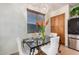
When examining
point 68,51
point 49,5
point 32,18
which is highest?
point 49,5

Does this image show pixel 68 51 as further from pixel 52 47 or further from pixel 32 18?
pixel 32 18

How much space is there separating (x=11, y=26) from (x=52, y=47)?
0.68 metres

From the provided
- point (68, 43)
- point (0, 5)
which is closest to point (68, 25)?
point (68, 43)

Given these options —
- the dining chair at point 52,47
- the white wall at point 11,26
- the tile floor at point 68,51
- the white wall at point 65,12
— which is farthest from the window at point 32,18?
the tile floor at point 68,51

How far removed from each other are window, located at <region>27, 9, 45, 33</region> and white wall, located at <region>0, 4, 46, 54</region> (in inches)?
1.8

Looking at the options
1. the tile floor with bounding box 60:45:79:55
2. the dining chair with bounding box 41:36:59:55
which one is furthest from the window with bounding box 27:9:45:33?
the tile floor with bounding box 60:45:79:55

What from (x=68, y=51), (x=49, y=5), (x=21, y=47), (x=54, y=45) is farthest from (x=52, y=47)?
(x=49, y=5)

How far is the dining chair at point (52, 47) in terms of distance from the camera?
163 cm

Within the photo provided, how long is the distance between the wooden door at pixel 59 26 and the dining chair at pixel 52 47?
0.25ft

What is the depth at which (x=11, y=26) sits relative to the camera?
5.20 ft

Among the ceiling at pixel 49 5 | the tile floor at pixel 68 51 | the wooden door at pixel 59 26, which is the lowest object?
the tile floor at pixel 68 51

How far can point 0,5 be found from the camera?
5.26ft

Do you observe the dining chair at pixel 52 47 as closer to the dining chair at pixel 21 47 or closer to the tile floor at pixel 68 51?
the tile floor at pixel 68 51
